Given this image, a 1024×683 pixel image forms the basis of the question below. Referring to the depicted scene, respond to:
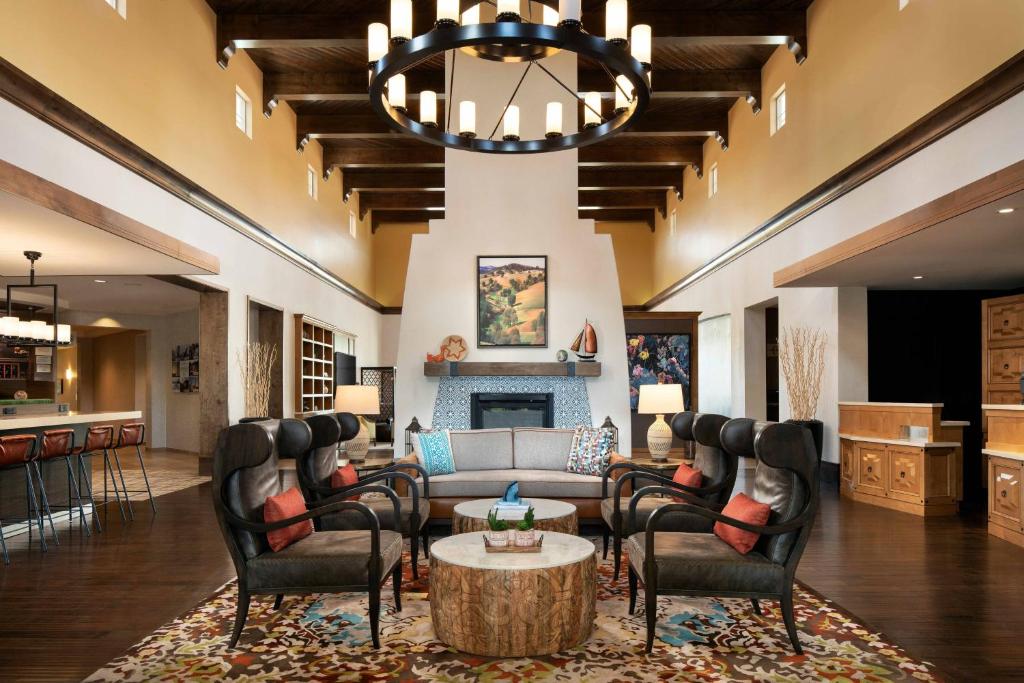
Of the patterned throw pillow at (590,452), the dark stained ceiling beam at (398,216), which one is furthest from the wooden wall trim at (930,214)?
the dark stained ceiling beam at (398,216)

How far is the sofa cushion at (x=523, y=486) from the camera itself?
596cm

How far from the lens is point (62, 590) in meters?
4.45

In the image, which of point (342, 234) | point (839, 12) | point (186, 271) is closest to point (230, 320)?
point (186, 271)

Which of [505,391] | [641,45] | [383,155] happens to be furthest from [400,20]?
[383,155]

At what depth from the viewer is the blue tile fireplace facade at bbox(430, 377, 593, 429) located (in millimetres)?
8914

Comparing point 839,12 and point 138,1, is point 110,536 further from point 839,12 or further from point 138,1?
point 839,12

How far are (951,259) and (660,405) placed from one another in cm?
294

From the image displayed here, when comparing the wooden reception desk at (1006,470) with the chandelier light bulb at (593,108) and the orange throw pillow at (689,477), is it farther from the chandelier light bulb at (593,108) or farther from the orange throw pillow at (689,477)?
the chandelier light bulb at (593,108)

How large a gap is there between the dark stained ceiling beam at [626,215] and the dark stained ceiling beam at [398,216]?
3779mm

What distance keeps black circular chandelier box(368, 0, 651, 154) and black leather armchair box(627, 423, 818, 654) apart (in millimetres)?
2051

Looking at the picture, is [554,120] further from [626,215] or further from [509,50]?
[626,215]

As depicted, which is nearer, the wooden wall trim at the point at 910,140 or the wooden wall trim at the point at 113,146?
the wooden wall trim at the point at 910,140

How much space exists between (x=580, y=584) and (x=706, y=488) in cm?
150

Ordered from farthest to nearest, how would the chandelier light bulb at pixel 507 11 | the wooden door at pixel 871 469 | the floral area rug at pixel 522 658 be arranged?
the wooden door at pixel 871 469 < the chandelier light bulb at pixel 507 11 < the floral area rug at pixel 522 658
